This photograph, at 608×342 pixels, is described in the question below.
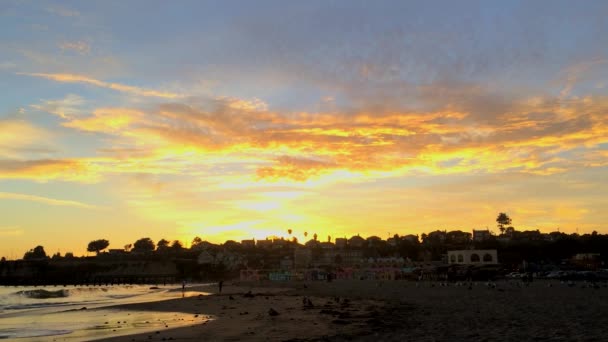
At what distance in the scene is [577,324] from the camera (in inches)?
662

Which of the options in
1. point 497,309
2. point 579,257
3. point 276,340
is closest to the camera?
point 276,340

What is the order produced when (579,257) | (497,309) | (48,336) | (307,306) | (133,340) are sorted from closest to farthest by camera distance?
(133,340) → (48,336) → (497,309) → (307,306) → (579,257)

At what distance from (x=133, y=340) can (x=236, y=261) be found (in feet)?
600

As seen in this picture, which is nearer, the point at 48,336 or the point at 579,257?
the point at 48,336

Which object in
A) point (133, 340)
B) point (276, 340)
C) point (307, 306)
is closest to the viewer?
point (276, 340)

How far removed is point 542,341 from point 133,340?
48.5 ft

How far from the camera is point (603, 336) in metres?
13.8

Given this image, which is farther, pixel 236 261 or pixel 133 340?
pixel 236 261

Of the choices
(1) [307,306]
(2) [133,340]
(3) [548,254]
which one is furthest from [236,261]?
(2) [133,340]

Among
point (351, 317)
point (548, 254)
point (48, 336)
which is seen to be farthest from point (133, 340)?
point (548, 254)

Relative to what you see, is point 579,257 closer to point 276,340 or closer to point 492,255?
point 492,255

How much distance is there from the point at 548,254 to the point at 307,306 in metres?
123

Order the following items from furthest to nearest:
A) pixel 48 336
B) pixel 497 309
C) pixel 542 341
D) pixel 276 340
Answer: pixel 497 309 < pixel 48 336 < pixel 276 340 < pixel 542 341

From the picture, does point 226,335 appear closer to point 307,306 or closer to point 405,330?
point 405,330
